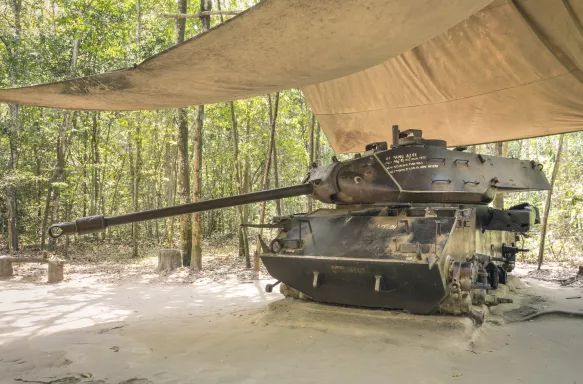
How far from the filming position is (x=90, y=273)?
10.1 m

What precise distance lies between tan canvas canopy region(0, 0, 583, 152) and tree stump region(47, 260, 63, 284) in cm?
524

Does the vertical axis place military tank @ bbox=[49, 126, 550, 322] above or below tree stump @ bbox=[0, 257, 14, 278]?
above

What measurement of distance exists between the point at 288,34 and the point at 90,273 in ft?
28.8

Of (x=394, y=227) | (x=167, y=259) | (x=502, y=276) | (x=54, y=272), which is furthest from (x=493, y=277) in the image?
(x=54, y=272)

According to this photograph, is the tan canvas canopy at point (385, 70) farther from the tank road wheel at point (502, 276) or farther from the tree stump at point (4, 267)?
the tree stump at point (4, 267)

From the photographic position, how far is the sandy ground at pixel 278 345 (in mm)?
3451

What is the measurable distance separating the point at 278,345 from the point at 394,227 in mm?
1697

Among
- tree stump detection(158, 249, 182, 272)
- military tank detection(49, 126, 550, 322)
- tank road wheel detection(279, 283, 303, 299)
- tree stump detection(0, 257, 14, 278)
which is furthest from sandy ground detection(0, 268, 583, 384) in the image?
tree stump detection(158, 249, 182, 272)

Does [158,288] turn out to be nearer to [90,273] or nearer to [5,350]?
[90,273]

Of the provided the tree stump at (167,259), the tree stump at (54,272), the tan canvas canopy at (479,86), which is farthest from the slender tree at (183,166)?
the tan canvas canopy at (479,86)

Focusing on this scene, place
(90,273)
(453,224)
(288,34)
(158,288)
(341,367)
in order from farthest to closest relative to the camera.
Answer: (90,273) < (158,288) < (453,224) < (341,367) < (288,34)

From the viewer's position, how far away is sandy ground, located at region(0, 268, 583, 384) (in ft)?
11.3

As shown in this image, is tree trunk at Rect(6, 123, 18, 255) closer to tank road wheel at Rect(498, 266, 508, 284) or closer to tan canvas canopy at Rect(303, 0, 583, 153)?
tan canvas canopy at Rect(303, 0, 583, 153)

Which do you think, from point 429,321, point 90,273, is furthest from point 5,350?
point 90,273
